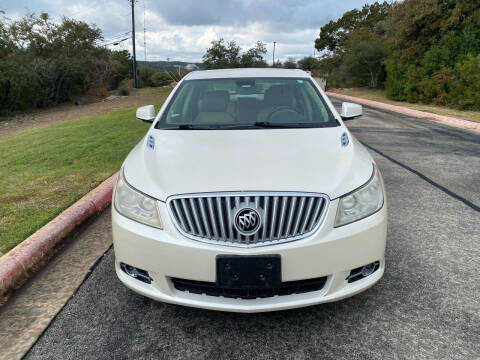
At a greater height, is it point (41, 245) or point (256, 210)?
point (256, 210)

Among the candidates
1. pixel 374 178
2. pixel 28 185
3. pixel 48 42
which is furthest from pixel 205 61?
pixel 374 178

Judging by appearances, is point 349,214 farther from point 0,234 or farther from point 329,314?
point 0,234

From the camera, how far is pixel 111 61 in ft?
125

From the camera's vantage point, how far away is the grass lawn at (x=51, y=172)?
4.32 meters

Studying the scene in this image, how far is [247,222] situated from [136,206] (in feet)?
2.42

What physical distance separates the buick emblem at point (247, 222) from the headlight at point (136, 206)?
462 millimetres

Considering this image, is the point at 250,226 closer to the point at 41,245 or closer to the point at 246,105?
the point at 246,105

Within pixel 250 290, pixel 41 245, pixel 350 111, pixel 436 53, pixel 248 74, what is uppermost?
pixel 436 53

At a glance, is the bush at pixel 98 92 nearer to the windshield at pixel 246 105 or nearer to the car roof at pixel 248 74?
the car roof at pixel 248 74

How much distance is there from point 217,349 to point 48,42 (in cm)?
3898

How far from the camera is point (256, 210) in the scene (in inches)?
91.1

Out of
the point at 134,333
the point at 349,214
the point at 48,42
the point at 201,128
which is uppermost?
the point at 48,42

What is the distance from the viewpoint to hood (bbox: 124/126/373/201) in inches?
96.4

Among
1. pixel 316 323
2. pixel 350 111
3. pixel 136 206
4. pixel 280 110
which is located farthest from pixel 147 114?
pixel 316 323
